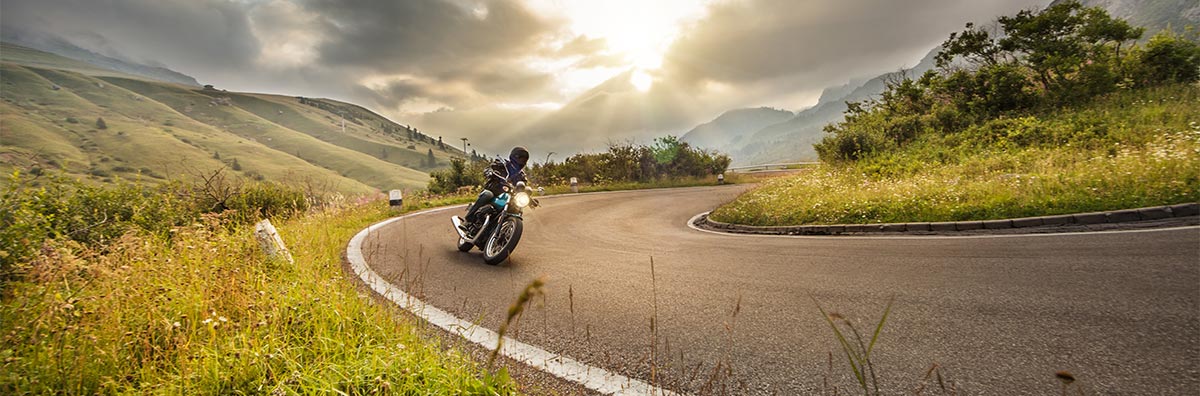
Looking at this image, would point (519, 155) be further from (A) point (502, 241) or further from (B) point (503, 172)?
(A) point (502, 241)

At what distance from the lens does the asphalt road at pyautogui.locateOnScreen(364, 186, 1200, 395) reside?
251cm

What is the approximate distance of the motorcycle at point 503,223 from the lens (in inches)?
237

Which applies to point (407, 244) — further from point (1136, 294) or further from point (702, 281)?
point (1136, 294)

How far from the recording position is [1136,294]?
3.44m

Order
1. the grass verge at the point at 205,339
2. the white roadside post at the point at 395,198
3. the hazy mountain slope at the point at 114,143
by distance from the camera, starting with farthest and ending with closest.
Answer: the hazy mountain slope at the point at 114,143 → the white roadside post at the point at 395,198 → the grass verge at the point at 205,339

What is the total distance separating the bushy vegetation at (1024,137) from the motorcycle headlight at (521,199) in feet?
19.4

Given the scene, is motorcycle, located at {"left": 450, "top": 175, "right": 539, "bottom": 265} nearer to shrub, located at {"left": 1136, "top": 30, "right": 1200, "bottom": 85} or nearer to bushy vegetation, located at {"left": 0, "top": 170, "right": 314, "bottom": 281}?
bushy vegetation, located at {"left": 0, "top": 170, "right": 314, "bottom": 281}

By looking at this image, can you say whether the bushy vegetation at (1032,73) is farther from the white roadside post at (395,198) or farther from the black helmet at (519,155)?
the white roadside post at (395,198)

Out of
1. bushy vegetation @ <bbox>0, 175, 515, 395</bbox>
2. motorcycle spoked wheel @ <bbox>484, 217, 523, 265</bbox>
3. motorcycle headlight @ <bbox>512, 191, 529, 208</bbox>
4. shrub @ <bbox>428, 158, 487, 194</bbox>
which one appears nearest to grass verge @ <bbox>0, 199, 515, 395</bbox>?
bushy vegetation @ <bbox>0, 175, 515, 395</bbox>

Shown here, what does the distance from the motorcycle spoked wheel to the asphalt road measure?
0.18 meters

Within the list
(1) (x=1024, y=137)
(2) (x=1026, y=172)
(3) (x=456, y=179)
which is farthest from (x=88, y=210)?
(3) (x=456, y=179)

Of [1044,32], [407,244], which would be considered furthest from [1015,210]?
[1044,32]

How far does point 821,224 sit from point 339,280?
8.32 meters

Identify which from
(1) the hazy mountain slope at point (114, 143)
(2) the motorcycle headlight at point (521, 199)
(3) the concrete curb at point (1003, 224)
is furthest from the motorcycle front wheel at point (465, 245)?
(1) the hazy mountain slope at point (114, 143)
